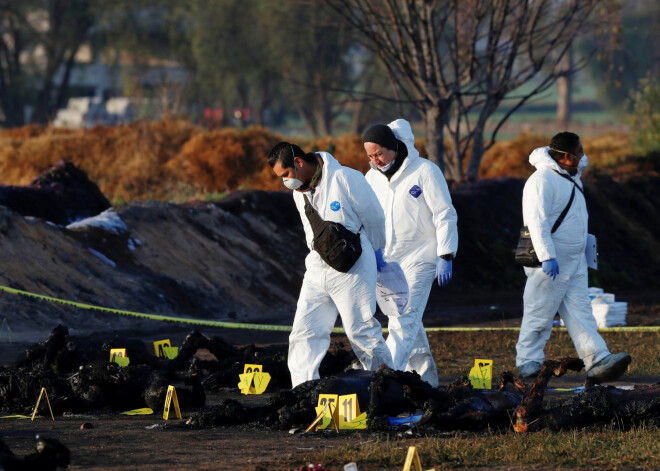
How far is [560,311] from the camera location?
35.0 ft

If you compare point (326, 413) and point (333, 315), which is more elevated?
point (333, 315)

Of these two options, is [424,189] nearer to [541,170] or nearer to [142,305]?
[541,170]

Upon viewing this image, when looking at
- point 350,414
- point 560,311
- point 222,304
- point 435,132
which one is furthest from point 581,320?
point 435,132

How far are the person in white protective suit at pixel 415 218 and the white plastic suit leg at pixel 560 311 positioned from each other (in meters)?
1.43

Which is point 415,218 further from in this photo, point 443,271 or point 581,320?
point 581,320

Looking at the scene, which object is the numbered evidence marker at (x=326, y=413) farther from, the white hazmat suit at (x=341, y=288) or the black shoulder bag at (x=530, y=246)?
the black shoulder bag at (x=530, y=246)

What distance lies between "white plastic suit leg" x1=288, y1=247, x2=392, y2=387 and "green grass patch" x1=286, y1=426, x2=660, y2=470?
125cm

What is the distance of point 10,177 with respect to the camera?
32156mm

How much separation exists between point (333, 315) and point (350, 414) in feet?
3.66

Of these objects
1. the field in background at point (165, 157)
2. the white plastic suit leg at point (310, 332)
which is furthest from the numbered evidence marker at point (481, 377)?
the field in background at point (165, 157)

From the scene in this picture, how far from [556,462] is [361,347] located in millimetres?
2232

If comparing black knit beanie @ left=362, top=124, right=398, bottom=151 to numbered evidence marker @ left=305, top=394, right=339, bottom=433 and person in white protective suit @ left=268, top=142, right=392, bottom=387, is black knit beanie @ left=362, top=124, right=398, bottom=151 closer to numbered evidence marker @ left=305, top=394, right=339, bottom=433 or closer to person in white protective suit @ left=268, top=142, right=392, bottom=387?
person in white protective suit @ left=268, top=142, right=392, bottom=387

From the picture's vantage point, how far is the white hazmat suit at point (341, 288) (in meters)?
8.47

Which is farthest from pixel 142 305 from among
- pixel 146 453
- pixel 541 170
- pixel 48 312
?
pixel 146 453
